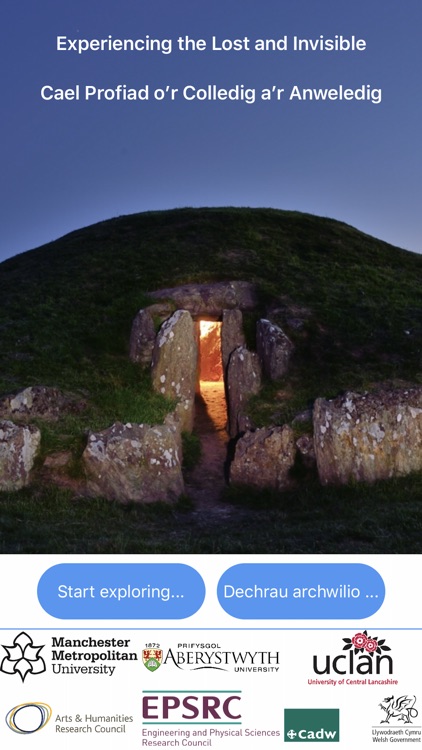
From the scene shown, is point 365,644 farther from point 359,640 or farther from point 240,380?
point 240,380

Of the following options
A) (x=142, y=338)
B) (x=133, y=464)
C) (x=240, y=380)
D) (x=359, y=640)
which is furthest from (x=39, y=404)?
(x=359, y=640)

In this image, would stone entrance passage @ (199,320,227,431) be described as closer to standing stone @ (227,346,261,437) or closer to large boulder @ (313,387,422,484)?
standing stone @ (227,346,261,437)

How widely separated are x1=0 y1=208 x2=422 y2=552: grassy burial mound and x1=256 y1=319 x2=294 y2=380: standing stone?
0.45 m

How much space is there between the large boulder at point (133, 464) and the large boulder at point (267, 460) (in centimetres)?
172

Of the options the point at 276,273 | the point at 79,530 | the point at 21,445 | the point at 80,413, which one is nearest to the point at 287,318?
the point at 276,273

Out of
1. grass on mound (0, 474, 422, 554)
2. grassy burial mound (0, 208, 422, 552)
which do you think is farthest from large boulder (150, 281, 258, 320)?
grass on mound (0, 474, 422, 554)

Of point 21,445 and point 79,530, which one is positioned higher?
point 21,445

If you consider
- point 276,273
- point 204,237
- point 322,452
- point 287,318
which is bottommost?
point 322,452

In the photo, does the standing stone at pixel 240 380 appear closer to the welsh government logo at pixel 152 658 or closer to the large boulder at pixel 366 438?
the large boulder at pixel 366 438

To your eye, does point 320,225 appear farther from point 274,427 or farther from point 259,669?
point 259,669

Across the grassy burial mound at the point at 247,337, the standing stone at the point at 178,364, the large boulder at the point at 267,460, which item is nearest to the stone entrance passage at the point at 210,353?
the grassy burial mound at the point at 247,337

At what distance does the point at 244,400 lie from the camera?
2080cm

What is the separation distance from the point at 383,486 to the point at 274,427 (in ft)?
10.9

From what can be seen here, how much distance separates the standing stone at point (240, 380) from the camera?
2083 centimetres
